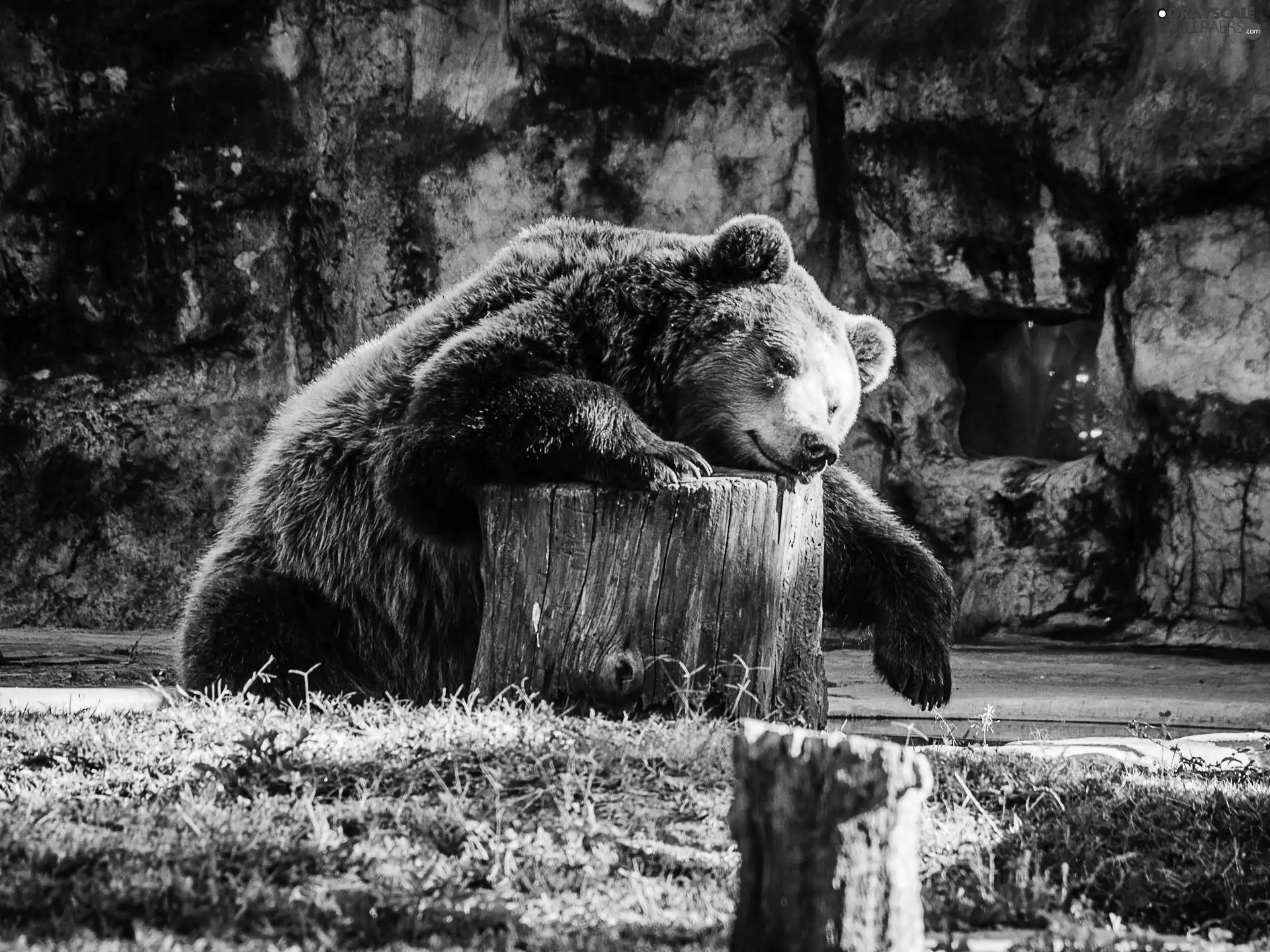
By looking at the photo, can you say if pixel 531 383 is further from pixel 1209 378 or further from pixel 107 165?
pixel 107 165

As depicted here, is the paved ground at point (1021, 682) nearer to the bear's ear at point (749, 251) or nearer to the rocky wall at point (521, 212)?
the rocky wall at point (521, 212)

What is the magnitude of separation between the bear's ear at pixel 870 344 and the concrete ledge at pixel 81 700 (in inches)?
119

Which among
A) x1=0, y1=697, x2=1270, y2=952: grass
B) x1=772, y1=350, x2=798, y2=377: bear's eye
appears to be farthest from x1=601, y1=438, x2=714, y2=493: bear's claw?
x1=772, y1=350, x2=798, y2=377: bear's eye

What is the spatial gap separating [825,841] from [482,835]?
1.11 m

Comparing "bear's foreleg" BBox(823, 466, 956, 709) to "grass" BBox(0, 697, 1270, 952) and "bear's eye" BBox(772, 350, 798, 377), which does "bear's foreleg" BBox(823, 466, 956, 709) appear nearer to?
"bear's eye" BBox(772, 350, 798, 377)

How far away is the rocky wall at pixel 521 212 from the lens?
10062 mm

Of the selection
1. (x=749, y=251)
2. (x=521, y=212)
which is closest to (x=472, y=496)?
(x=749, y=251)

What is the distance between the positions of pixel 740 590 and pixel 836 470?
1450 millimetres

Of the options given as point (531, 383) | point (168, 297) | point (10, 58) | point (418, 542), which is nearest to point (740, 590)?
point (531, 383)

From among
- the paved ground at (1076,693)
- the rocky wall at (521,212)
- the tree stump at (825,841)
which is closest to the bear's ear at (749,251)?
the paved ground at (1076,693)

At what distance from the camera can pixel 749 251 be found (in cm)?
497

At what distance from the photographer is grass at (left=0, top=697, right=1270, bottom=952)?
101 inches

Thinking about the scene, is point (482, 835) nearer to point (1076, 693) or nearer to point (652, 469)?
point (652, 469)

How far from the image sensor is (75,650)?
8781 mm
